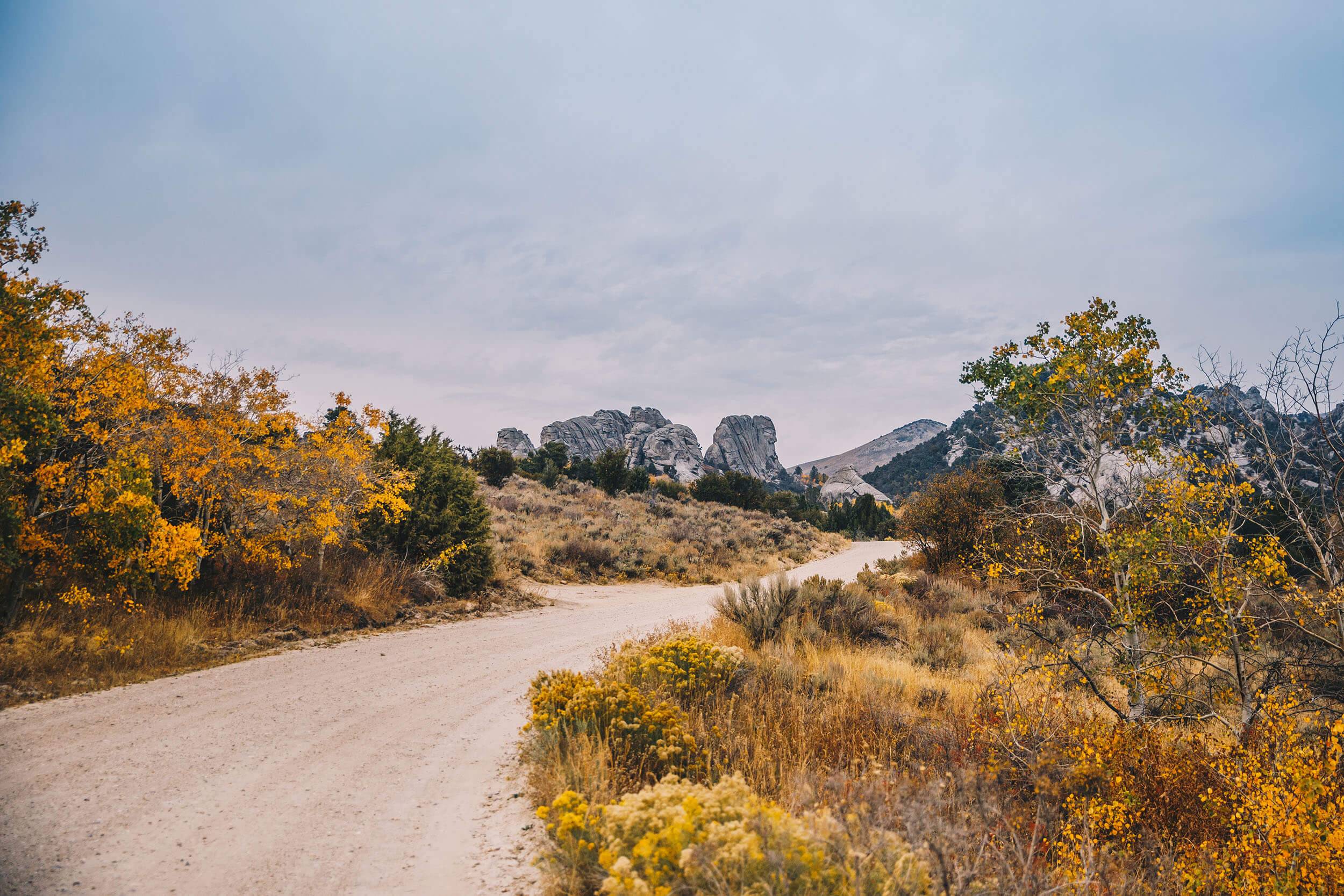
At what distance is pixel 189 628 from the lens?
26.7 ft

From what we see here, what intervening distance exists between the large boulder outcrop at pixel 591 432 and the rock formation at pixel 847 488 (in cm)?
5343

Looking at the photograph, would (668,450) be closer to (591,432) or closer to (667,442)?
(667,442)

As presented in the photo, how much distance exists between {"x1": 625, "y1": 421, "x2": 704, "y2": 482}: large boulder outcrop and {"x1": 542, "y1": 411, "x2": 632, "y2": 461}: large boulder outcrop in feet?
16.6

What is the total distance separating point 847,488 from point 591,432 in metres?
69.4

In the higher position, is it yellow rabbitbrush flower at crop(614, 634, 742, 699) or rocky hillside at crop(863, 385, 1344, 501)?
rocky hillside at crop(863, 385, 1344, 501)

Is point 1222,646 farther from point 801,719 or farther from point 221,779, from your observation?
point 221,779

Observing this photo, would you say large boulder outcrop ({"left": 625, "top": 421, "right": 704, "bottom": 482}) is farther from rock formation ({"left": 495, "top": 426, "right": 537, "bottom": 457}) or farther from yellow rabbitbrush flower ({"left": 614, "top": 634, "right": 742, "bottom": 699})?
yellow rabbitbrush flower ({"left": 614, "top": 634, "right": 742, "bottom": 699})

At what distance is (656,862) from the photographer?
2.75 metres

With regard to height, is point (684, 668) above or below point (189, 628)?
below

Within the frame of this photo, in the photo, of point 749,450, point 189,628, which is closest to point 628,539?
point 189,628

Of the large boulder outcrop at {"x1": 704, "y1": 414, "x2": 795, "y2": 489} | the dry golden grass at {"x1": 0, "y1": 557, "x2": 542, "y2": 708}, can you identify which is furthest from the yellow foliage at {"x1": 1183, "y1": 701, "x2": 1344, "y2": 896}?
the large boulder outcrop at {"x1": 704, "y1": 414, "x2": 795, "y2": 489}

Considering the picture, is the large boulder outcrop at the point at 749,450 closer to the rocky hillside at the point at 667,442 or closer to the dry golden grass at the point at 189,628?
the rocky hillside at the point at 667,442

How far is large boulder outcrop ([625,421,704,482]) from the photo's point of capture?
131 m

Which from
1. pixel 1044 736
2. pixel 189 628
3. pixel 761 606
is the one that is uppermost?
pixel 189 628
